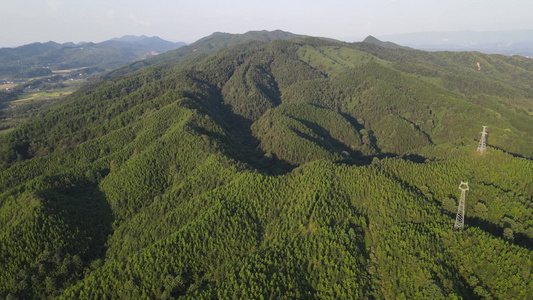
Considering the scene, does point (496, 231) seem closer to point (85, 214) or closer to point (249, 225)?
point (249, 225)

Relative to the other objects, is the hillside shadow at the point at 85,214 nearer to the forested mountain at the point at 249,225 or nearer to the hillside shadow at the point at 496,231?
the forested mountain at the point at 249,225

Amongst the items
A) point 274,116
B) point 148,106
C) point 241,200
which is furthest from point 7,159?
point 274,116

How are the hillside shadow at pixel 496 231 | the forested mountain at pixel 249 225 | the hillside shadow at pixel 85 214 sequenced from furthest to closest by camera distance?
the hillside shadow at pixel 85 214 → the hillside shadow at pixel 496 231 → the forested mountain at pixel 249 225

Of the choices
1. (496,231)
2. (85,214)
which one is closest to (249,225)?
(85,214)

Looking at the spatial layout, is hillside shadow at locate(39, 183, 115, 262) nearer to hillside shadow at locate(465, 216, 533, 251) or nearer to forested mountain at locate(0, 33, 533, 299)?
forested mountain at locate(0, 33, 533, 299)

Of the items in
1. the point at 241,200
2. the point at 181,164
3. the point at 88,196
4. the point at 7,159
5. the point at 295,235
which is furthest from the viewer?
the point at 7,159

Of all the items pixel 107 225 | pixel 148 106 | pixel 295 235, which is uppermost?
pixel 148 106

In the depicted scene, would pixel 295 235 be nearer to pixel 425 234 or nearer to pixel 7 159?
pixel 425 234

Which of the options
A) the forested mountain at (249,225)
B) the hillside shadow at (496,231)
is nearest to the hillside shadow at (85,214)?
the forested mountain at (249,225)

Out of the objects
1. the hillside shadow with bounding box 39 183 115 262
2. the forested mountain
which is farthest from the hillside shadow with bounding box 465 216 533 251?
the hillside shadow with bounding box 39 183 115 262

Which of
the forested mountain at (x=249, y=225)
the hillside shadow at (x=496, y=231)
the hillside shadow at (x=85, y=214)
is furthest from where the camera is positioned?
the hillside shadow at (x=85, y=214)

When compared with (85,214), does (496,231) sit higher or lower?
higher
